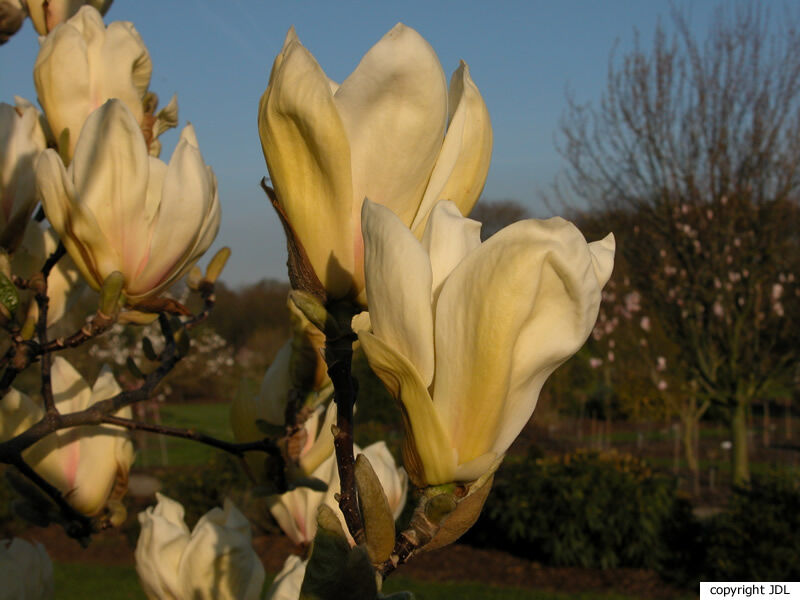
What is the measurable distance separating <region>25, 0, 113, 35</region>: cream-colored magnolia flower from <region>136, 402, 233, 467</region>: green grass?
990 centimetres

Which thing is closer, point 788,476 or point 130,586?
point 788,476

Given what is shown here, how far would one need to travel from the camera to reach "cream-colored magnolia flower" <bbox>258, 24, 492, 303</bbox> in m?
0.53

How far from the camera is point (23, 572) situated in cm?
90

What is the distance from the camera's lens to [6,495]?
7832mm

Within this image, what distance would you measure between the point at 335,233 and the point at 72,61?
0.58 m

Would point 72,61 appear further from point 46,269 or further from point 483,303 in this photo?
point 483,303

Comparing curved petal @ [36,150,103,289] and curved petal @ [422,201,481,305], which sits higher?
curved petal @ [36,150,103,289]

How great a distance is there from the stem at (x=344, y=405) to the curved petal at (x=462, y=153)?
0.35ft

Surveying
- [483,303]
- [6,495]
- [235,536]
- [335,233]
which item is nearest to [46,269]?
[235,536]

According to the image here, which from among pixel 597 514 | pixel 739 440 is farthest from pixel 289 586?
pixel 739 440

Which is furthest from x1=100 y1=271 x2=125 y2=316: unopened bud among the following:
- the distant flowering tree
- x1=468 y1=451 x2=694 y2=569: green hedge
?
x1=468 y1=451 x2=694 y2=569: green hedge

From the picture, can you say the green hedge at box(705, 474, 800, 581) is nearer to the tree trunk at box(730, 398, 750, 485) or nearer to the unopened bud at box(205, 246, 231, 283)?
the tree trunk at box(730, 398, 750, 485)

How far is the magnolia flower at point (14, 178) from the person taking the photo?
3.00 feet

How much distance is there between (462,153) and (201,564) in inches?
23.6
